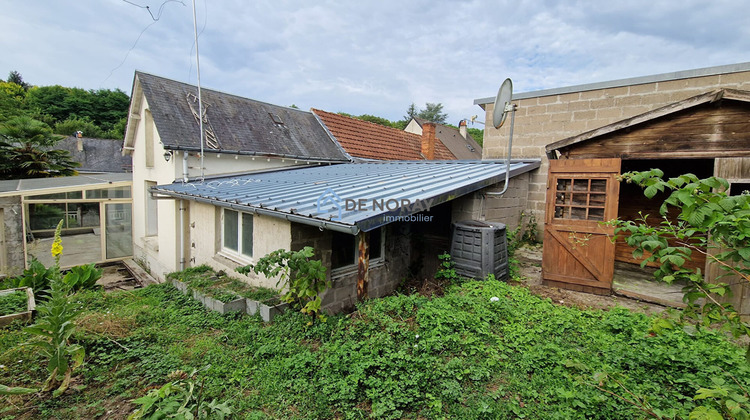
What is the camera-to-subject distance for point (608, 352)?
3238 mm

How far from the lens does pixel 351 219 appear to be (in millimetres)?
3846

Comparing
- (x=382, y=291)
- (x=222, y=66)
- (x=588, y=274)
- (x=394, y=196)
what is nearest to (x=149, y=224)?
(x=222, y=66)

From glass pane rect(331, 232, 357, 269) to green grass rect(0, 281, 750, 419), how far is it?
146cm

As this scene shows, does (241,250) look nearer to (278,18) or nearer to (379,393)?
(379,393)

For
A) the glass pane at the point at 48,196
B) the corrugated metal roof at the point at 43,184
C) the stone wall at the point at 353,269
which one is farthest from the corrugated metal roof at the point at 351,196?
the glass pane at the point at 48,196

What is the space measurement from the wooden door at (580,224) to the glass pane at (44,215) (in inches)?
579

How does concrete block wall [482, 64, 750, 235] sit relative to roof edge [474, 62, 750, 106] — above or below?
below

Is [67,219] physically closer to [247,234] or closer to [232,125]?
[232,125]

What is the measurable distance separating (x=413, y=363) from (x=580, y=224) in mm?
4084

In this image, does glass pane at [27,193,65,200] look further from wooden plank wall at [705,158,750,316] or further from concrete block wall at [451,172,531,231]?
wooden plank wall at [705,158,750,316]

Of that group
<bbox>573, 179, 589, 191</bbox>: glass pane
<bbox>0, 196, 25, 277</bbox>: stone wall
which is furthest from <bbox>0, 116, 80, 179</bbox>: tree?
<bbox>573, 179, 589, 191</bbox>: glass pane

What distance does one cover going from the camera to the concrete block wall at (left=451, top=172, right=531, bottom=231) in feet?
20.5

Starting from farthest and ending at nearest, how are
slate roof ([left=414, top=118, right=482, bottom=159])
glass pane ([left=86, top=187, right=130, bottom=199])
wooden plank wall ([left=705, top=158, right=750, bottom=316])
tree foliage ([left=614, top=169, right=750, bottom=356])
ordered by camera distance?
slate roof ([left=414, top=118, right=482, bottom=159]) < glass pane ([left=86, top=187, right=130, bottom=199]) < wooden plank wall ([left=705, top=158, right=750, bottom=316]) < tree foliage ([left=614, top=169, right=750, bottom=356])

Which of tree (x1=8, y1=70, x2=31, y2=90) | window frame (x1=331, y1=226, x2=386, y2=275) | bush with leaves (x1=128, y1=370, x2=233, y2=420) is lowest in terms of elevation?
bush with leaves (x1=128, y1=370, x2=233, y2=420)
